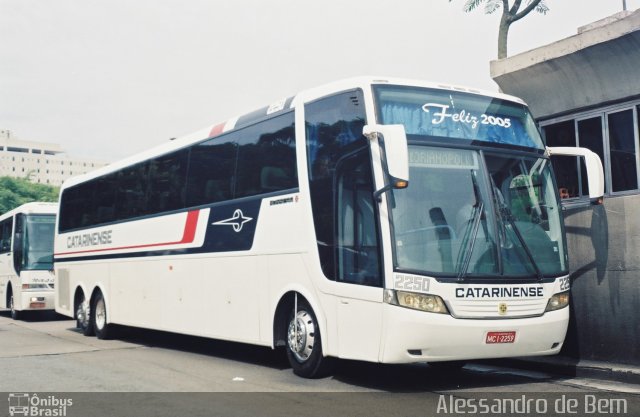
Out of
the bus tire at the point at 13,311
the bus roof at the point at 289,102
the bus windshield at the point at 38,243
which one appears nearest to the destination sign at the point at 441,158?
the bus roof at the point at 289,102

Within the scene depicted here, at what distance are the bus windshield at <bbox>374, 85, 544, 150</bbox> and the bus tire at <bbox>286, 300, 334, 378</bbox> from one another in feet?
8.58

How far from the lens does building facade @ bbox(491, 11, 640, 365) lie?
10312mm

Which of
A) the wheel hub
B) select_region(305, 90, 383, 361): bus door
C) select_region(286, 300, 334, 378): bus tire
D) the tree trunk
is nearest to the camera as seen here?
select_region(305, 90, 383, 361): bus door

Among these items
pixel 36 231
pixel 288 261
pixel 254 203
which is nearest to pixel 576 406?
pixel 288 261

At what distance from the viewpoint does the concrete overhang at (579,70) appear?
34.6ft

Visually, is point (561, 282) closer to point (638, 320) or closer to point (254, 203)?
point (638, 320)

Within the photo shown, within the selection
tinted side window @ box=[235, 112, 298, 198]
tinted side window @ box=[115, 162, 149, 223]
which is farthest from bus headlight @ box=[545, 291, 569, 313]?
tinted side window @ box=[115, 162, 149, 223]

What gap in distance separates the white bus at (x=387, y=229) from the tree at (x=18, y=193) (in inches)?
2950

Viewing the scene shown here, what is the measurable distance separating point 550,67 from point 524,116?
2.30 metres

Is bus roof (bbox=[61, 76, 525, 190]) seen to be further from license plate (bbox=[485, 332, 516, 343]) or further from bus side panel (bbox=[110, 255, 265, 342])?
license plate (bbox=[485, 332, 516, 343])

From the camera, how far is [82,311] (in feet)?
58.3

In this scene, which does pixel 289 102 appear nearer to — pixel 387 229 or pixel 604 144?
pixel 387 229

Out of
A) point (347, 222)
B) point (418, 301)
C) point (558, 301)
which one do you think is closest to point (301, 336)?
point (347, 222)

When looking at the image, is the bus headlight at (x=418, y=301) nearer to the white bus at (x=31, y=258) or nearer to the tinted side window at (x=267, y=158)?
the tinted side window at (x=267, y=158)
